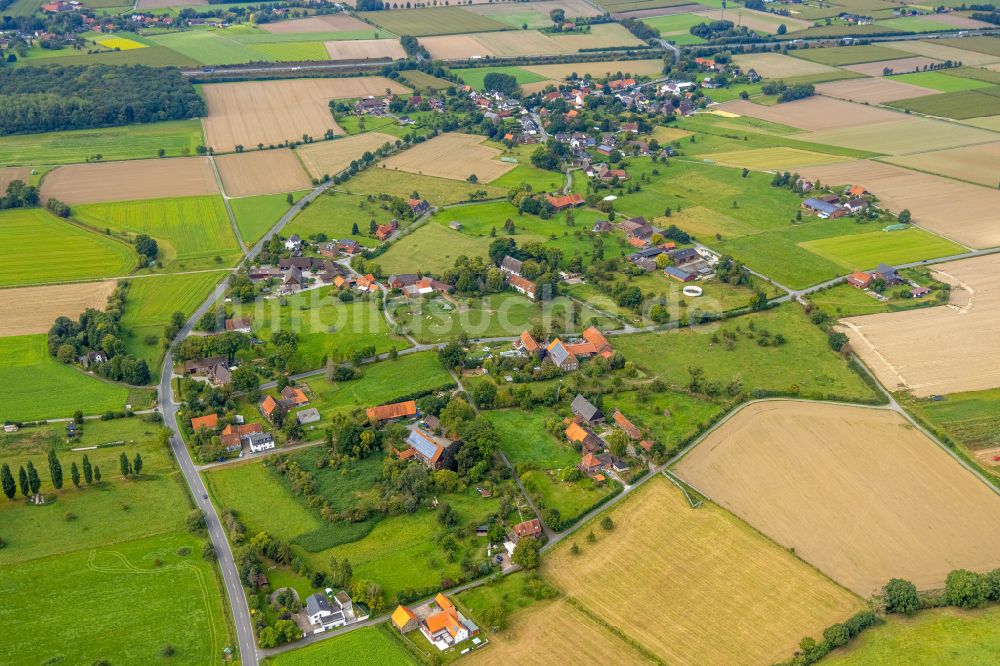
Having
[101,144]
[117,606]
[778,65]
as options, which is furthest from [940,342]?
[101,144]

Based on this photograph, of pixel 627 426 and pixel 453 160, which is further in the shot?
pixel 453 160

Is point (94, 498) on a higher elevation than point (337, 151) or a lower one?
lower

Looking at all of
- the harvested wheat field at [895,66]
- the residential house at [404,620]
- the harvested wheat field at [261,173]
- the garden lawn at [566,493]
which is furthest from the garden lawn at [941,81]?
the residential house at [404,620]

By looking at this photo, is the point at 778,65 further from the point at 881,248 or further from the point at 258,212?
the point at 258,212

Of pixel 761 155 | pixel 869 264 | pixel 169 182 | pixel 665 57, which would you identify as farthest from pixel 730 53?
pixel 169 182

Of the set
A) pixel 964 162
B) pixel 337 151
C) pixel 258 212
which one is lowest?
pixel 258 212

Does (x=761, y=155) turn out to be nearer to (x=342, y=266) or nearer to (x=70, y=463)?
(x=342, y=266)
